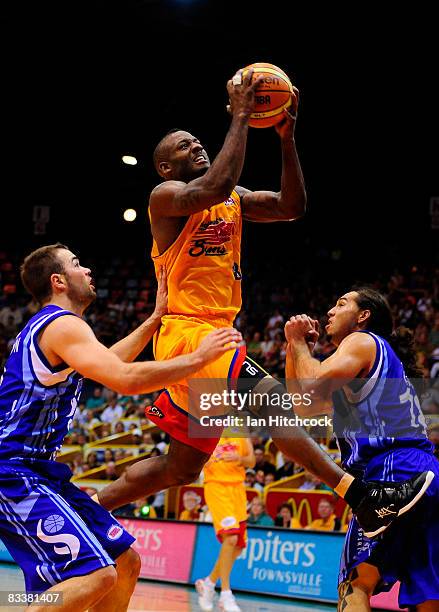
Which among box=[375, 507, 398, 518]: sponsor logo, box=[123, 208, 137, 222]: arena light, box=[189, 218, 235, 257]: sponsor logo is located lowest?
box=[375, 507, 398, 518]: sponsor logo

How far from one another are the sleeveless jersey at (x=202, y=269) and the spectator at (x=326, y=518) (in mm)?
5289

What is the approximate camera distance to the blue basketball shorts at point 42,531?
11.3 ft

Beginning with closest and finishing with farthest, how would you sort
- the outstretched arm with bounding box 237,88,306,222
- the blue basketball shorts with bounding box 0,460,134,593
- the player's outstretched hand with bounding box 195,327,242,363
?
the blue basketball shorts with bounding box 0,460,134,593, the player's outstretched hand with bounding box 195,327,242,363, the outstretched arm with bounding box 237,88,306,222

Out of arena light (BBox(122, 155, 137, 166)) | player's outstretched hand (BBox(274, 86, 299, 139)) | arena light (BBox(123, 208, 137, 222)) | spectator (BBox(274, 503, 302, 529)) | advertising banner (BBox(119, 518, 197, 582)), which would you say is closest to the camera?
player's outstretched hand (BBox(274, 86, 299, 139))

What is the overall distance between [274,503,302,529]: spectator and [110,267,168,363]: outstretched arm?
5.59 metres

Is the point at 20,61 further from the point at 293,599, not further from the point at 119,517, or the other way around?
the point at 293,599

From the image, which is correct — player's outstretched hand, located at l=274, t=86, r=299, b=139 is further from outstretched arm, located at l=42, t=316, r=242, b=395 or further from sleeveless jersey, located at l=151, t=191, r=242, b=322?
outstretched arm, located at l=42, t=316, r=242, b=395

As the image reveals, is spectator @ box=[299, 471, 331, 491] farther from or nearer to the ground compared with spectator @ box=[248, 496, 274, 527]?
farther from the ground

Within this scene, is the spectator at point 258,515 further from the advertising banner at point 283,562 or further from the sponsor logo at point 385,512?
the sponsor logo at point 385,512

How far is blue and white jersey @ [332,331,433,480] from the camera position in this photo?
4.21 m

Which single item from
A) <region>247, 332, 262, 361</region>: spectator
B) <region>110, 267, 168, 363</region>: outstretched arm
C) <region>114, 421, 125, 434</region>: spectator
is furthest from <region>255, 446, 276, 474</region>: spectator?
<region>110, 267, 168, 363</region>: outstretched arm

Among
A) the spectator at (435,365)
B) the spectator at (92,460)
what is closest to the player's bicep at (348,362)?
the spectator at (435,365)

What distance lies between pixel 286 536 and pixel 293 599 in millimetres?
666

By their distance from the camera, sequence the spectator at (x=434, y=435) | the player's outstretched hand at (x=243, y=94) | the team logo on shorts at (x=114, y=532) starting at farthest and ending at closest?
the spectator at (x=434, y=435)
the player's outstretched hand at (x=243, y=94)
the team logo on shorts at (x=114, y=532)
